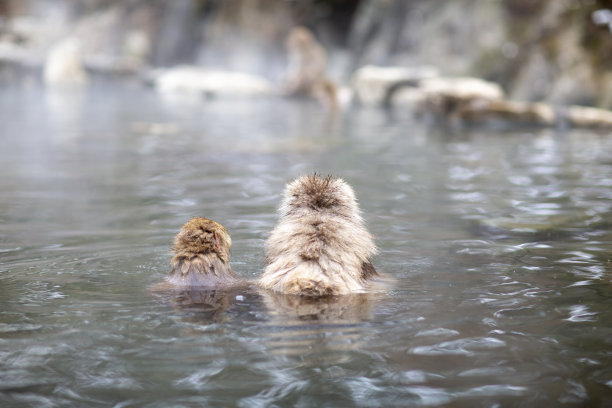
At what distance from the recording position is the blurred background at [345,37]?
14.0m

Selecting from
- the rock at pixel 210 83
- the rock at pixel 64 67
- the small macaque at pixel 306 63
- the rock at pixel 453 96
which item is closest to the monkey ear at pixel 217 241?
the rock at pixel 453 96

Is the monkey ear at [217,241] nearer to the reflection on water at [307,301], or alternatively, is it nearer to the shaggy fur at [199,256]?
the shaggy fur at [199,256]

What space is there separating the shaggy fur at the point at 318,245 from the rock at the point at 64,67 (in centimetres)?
2275

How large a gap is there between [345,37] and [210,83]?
516cm

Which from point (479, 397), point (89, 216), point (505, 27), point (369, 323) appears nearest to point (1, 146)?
point (89, 216)

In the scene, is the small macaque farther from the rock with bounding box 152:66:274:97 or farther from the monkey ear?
the monkey ear

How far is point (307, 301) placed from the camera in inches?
125

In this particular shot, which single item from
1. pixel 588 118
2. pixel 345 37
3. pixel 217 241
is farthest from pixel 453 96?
pixel 345 37

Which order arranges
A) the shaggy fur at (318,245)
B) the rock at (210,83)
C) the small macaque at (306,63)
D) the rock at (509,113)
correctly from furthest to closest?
the rock at (210,83)
the small macaque at (306,63)
the rock at (509,113)
the shaggy fur at (318,245)

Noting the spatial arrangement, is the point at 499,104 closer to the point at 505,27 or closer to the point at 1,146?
the point at 505,27

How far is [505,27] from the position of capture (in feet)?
52.3

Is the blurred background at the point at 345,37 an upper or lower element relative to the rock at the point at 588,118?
upper

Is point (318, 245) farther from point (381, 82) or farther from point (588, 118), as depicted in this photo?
point (381, 82)

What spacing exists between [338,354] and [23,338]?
1216 millimetres
